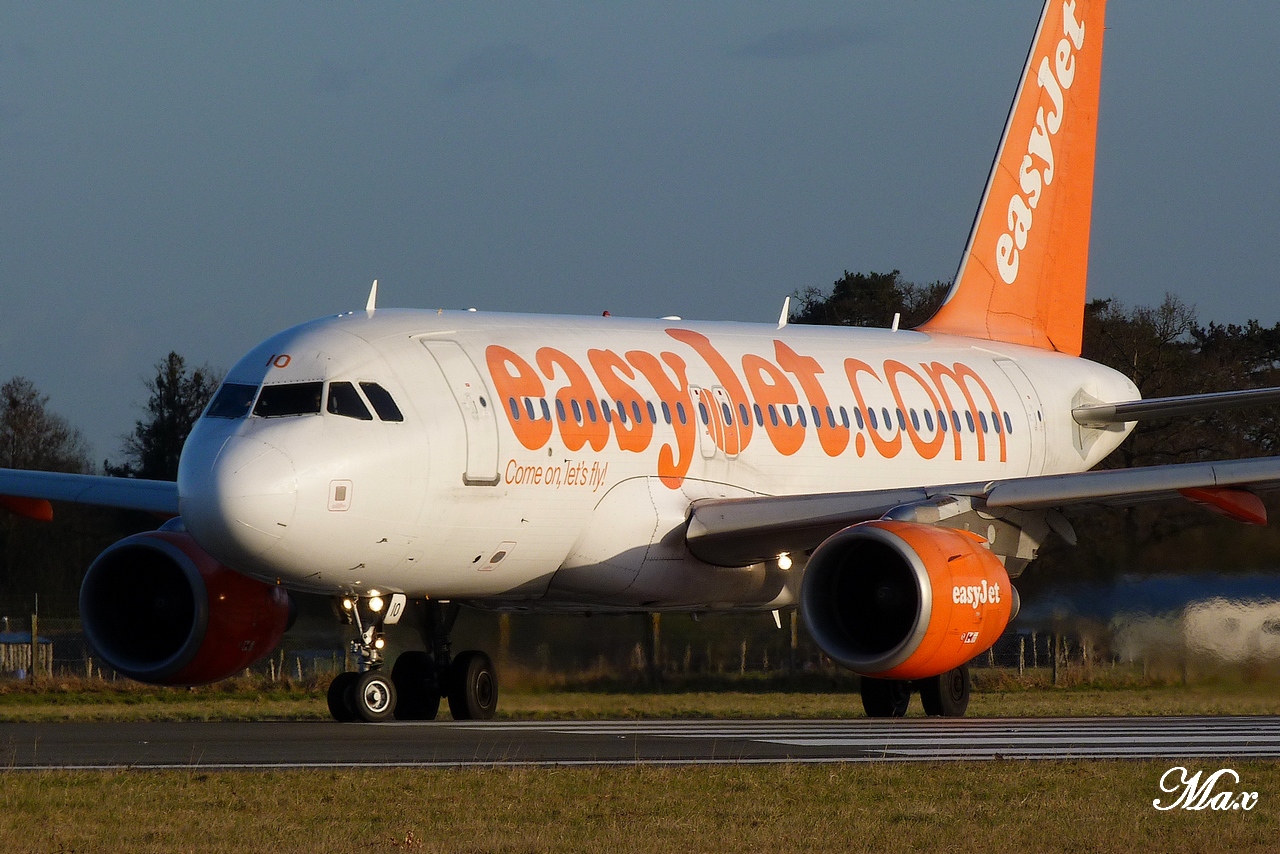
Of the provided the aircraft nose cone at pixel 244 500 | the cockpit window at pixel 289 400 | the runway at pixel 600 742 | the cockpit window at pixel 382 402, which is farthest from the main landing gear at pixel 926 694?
the aircraft nose cone at pixel 244 500

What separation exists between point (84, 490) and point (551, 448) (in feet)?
17.5

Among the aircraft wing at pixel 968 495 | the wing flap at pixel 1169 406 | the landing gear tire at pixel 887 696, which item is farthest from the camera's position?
the wing flap at pixel 1169 406

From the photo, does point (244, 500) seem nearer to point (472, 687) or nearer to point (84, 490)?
point (472, 687)

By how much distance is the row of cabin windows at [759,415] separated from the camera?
17.6m

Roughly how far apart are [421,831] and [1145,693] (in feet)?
44.2

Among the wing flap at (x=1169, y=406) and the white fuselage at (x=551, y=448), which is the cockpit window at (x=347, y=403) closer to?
the white fuselage at (x=551, y=448)

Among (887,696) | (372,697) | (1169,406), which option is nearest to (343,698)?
(372,697)

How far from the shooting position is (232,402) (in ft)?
53.5

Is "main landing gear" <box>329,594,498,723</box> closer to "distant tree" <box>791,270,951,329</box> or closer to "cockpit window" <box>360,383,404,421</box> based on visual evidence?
"cockpit window" <box>360,383,404,421</box>

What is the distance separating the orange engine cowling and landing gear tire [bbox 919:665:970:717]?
240cm

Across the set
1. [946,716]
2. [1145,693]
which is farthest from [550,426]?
[1145,693]

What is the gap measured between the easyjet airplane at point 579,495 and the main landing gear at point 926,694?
0.03 m

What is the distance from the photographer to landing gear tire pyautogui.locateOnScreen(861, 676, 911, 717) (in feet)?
66.1

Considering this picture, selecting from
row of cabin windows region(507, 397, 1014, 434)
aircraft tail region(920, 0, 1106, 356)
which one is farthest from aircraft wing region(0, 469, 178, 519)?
aircraft tail region(920, 0, 1106, 356)
